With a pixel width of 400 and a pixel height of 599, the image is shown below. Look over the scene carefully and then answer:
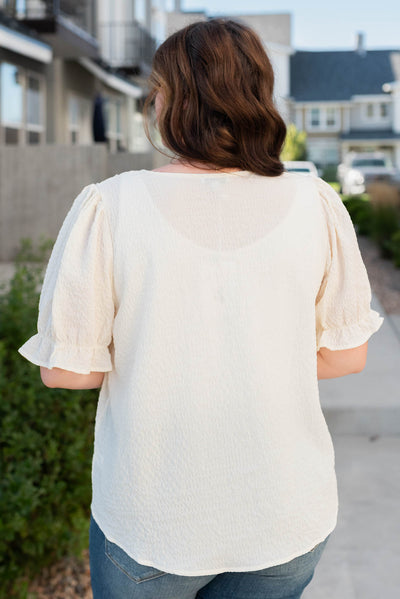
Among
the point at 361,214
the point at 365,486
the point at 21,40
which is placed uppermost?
the point at 21,40

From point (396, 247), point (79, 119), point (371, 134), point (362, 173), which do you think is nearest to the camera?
point (396, 247)

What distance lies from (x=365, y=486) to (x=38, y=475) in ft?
6.55

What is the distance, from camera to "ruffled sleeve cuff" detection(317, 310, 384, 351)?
159 centimetres

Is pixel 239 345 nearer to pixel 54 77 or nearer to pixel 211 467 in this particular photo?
pixel 211 467

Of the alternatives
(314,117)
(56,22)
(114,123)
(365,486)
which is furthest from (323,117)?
(365,486)

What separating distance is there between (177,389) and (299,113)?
52.0 meters

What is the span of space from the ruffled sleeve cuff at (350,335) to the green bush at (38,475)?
1.53 m

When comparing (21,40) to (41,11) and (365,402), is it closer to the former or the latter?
(41,11)

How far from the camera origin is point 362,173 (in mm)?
34438

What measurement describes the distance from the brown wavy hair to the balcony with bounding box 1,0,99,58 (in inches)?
591

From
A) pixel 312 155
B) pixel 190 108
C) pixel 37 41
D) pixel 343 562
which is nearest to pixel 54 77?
pixel 37 41

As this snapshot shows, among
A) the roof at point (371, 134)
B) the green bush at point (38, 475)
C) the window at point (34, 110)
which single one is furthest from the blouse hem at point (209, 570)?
the roof at point (371, 134)

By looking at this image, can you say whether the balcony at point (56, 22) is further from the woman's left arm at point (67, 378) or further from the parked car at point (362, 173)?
the woman's left arm at point (67, 378)

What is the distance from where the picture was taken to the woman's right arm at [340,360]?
1618mm
